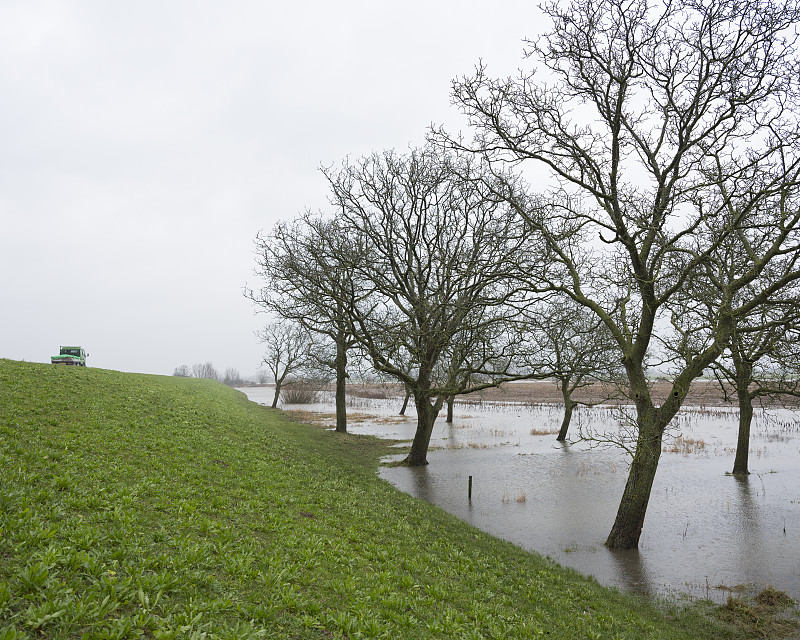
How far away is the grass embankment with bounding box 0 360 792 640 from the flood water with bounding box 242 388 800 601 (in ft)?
6.70

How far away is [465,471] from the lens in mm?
21562

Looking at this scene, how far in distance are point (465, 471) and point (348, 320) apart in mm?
9184

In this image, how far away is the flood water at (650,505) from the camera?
10977 millimetres

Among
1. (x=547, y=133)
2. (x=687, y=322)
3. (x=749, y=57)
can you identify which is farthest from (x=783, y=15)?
(x=687, y=322)

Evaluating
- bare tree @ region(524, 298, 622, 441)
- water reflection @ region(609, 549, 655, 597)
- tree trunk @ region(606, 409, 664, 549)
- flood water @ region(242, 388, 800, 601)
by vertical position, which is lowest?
water reflection @ region(609, 549, 655, 597)

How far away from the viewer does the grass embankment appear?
4.76 meters

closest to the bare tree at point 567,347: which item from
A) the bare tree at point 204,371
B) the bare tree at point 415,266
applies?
the bare tree at point 415,266

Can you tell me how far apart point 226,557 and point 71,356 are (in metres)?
46.6

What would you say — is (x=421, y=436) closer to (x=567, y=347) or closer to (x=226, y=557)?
(x=567, y=347)

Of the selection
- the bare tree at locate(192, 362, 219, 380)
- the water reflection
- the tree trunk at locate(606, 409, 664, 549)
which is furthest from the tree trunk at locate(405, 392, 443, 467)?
the bare tree at locate(192, 362, 219, 380)

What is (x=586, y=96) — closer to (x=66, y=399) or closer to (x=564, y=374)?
(x=564, y=374)

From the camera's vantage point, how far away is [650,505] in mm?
16531

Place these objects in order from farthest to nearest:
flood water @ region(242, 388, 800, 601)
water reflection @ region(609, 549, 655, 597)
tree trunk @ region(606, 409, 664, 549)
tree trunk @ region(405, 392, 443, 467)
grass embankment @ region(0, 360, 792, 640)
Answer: tree trunk @ region(405, 392, 443, 467), tree trunk @ region(606, 409, 664, 549), flood water @ region(242, 388, 800, 601), water reflection @ region(609, 549, 655, 597), grass embankment @ region(0, 360, 792, 640)

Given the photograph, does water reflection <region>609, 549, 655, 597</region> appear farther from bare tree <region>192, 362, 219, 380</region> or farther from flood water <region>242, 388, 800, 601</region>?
bare tree <region>192, 362, 219, 380</region>
